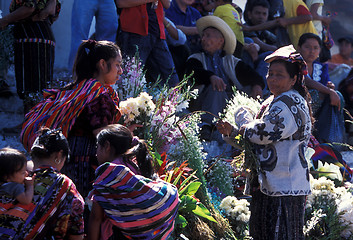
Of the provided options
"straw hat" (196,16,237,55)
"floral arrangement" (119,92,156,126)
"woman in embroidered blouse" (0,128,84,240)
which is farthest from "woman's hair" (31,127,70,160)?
"straw hat" (196,16,237,55)

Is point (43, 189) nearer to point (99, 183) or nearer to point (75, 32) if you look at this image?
point (99, 183)

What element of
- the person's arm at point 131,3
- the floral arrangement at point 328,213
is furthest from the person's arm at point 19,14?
the floral arrangement at point 328,213

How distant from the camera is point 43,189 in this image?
2.61m

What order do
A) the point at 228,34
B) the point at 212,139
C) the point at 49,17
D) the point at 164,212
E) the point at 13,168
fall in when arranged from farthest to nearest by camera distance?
the point at 228,34 < the point at 212,139 < the point at 49,17 < the point at 164,212 < the point at 13,168

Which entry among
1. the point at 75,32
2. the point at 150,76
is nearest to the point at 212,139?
the point at 150,76

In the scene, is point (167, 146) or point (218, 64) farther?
point (218, 64)

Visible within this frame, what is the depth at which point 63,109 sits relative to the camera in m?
3.23

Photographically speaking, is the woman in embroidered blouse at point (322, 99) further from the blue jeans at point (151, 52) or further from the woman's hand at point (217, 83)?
the blue jeans at point (151, 52)

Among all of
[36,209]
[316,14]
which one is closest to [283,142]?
[36,209]

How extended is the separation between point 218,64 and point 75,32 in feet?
6.72

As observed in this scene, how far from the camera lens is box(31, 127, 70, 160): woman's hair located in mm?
2688

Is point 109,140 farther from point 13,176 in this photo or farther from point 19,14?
point 19,14

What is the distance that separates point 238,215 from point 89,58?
1.83 m

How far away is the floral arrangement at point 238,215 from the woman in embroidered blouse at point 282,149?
1.41ft
